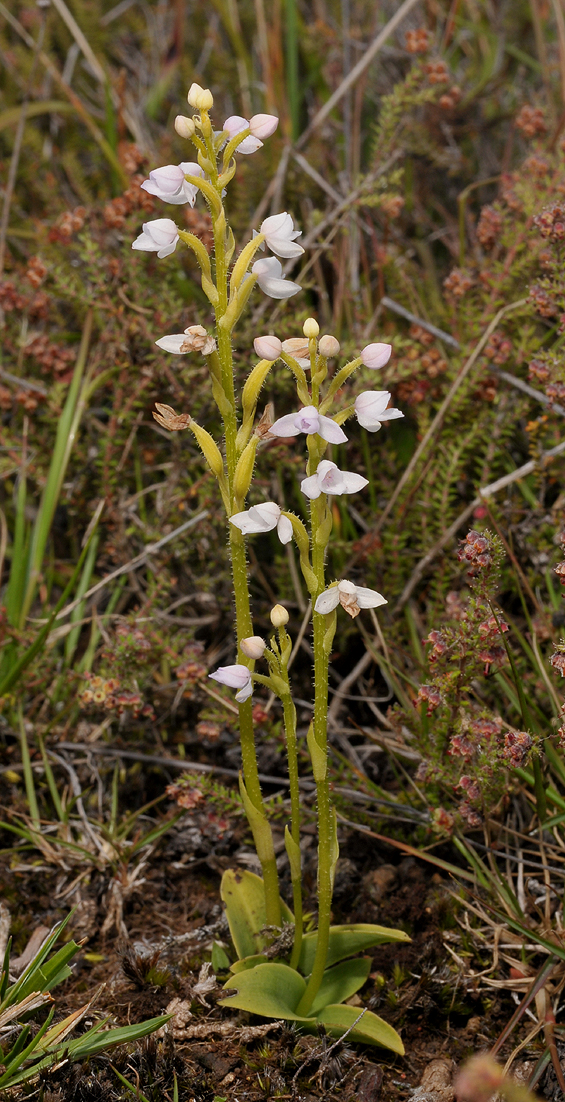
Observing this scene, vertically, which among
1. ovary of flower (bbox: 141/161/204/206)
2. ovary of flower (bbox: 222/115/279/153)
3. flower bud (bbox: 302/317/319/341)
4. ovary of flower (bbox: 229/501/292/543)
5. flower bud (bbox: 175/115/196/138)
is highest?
flower bud (bbox: 175/115/196/138)

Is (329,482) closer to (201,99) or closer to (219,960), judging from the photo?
(201,99)

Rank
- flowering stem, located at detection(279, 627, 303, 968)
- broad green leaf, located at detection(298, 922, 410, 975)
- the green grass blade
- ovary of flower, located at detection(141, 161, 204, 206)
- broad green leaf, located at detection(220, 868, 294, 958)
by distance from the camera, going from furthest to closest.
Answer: the green grass blade → broad green leaf, located at detection(220, 868, 294, 958) → broad green leaf, located at detection(298, 922, 410, 975) → flowering stem, located at detection(279, 627, 303, 968) → ovary of flower, located at detection(141, 161, 204, 206)

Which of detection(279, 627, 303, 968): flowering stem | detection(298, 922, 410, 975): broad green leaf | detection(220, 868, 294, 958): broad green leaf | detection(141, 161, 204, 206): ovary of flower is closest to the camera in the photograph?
detection(141, 161, 204, 206): ovary of flower

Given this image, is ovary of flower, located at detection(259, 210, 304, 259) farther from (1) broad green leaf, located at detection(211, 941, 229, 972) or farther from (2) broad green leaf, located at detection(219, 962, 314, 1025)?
(1) broad green leaf, located at detection(211, 941, 229, 972)

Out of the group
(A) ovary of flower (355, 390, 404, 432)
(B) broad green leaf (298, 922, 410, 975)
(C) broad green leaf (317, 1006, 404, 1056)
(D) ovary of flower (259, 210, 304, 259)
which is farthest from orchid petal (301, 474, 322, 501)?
(C) broad green leaf (317, 1006, 404, 1056)

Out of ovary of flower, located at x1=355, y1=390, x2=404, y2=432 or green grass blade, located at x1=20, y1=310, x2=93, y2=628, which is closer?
ovary of flower, located at x1=355, y1=390, x2=404, y2=432

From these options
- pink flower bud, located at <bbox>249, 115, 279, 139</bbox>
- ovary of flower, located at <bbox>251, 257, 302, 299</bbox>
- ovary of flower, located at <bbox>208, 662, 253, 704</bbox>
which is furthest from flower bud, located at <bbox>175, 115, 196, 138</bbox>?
ovary of flower, located at <bbox>208, 662, 253, 704</bbox>

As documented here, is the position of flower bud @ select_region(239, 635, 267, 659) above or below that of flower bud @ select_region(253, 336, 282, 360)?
below
